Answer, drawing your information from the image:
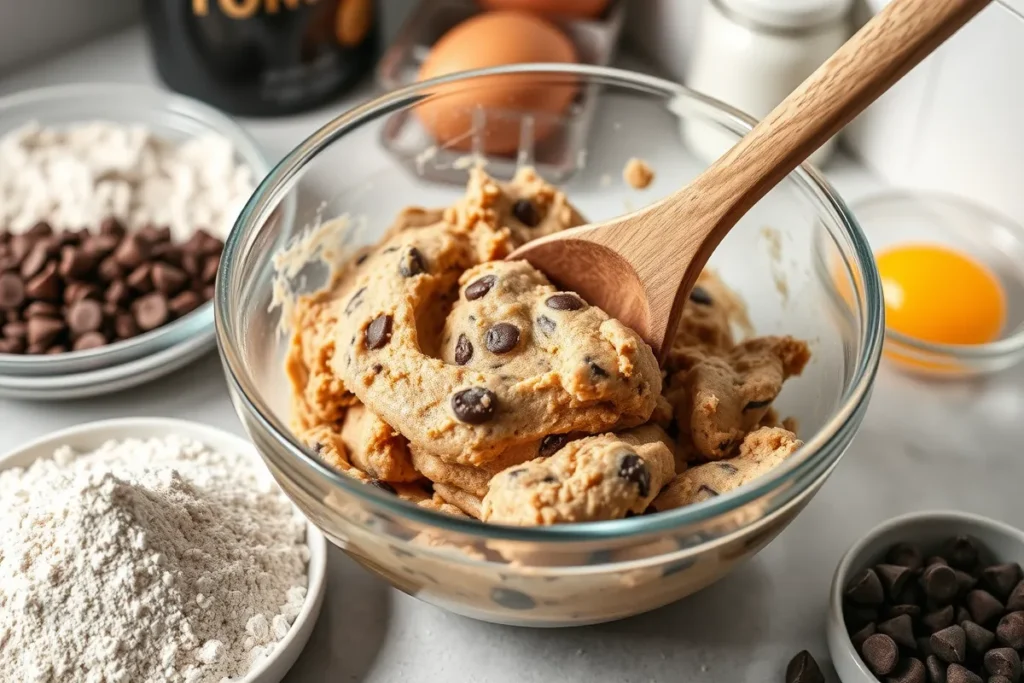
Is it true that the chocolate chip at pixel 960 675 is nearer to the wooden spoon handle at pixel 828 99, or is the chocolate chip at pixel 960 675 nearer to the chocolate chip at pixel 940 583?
the chocolate chip at pixel 940 583

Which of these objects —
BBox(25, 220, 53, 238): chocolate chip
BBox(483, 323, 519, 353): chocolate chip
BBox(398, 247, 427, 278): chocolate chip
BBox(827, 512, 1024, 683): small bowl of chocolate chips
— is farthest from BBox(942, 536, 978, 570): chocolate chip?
BBox(25, 220, 53, 238): chocolate chip

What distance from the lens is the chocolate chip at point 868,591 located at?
125cm

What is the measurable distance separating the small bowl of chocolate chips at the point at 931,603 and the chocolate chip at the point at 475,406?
1.56 ft

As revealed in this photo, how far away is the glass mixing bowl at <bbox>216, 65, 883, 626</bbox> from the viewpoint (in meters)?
0.99

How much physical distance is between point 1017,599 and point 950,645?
12 cm

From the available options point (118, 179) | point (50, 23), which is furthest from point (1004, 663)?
point (50, 23)

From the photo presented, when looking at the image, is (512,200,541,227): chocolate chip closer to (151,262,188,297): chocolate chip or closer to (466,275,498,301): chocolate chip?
(466,275,498,301): chocolate chip

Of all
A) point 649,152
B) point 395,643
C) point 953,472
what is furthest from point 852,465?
point 395,643

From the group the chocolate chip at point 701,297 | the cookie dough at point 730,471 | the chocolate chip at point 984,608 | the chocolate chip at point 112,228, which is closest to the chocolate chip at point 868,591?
the chocolate chip at point 984,608

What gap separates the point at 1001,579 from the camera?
49.8 inches

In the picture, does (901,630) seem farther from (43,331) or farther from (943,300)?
(43,331)

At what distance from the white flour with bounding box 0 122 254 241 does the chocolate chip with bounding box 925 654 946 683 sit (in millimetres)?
1269

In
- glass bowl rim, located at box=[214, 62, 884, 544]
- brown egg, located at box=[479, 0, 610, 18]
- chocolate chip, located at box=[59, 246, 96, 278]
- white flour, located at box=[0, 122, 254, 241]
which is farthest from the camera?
brown egg, located at box=[479, 0, 610, 18]

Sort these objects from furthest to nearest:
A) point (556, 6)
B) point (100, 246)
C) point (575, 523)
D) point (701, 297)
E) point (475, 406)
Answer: point (556, 6) → point (100, 246) → point (701, 297) → point (475, 406) → point (575, 523)
